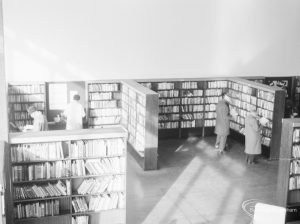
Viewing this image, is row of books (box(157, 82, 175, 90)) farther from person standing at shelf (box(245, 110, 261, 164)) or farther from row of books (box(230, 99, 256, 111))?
person standing at shelf (box(245, 110, 261, 164))

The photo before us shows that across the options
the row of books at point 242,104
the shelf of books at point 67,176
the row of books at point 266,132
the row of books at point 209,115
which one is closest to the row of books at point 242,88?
the row of books at point 242,104

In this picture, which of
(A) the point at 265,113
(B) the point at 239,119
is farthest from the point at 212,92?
(A) the point at 265,113

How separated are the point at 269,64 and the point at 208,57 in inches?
98.1

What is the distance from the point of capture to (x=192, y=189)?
9250 millimetres

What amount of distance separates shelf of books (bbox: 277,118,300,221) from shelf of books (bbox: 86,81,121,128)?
20.9ft

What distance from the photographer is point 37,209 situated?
6.98m

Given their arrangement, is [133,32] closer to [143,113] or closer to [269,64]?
[143,113]

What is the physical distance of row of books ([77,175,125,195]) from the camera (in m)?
7.16

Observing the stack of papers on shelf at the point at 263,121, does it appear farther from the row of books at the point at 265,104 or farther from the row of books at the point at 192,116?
→ the row of books at the point at 192,116

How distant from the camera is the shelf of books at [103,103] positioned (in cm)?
1304

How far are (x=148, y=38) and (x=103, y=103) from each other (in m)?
2.62

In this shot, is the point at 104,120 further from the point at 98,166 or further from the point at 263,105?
the point at 98,166

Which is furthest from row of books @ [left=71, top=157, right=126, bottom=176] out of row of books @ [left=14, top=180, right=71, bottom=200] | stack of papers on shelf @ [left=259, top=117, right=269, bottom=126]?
stack of papers on shelf @ [left=259, top=117, right=269, bottom=126]

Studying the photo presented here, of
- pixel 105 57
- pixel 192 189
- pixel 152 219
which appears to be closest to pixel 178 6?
pixel 105 57
